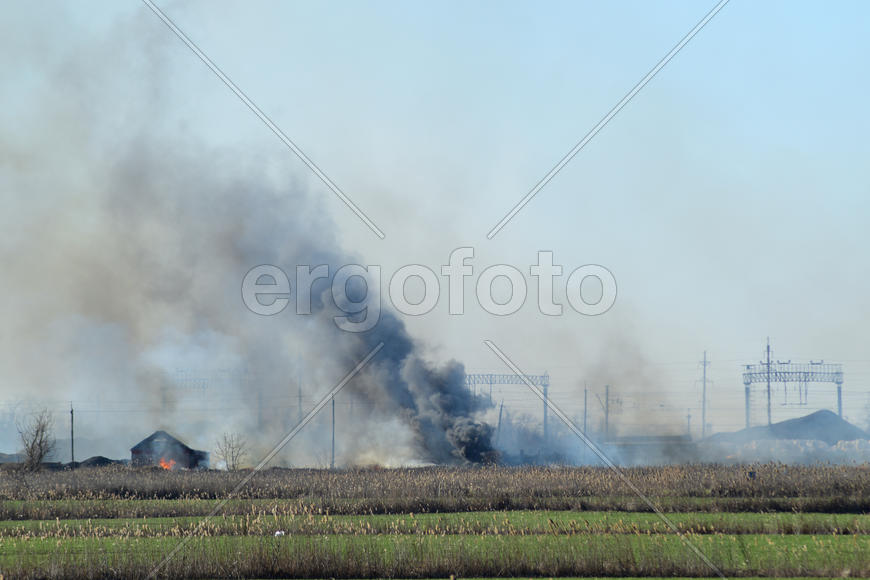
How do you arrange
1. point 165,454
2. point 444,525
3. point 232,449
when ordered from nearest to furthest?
point 444,525 → point 165,454 → point 232,449

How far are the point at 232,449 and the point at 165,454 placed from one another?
7.05 m

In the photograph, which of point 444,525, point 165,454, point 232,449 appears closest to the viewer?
point 444,525

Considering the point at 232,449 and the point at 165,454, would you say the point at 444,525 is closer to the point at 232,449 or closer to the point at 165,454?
the point at 165,454

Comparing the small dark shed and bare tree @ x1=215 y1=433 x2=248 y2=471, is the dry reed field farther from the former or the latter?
bare tree @ x1=215 y1=433 x2=248 y2=471

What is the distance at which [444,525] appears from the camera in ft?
138

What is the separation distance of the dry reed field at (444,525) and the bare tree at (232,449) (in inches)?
1129

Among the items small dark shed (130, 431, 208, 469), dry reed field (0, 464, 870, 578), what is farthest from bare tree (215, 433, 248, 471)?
dry reed field (0, 464, 870, 578)

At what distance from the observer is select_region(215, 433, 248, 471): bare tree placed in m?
98.4

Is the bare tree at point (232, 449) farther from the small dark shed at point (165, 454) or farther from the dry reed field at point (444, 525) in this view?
the dry reed field at point (444, 525)

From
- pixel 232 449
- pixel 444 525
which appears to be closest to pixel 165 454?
pixel 232 449

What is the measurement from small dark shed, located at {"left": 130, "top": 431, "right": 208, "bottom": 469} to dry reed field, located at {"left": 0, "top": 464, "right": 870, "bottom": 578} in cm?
2354

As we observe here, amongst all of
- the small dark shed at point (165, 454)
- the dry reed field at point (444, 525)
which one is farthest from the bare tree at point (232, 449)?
the dry reed field at point (444, 525)

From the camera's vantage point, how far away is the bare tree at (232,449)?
323 feet

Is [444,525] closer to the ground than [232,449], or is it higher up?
higher up
